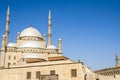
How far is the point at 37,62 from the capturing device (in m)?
30.0

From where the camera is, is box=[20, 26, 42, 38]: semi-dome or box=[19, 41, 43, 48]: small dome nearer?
box=[19, 41, 43, 48]: small dome

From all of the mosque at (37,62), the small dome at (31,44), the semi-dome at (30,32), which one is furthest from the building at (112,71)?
the semi-dome at (30,32)

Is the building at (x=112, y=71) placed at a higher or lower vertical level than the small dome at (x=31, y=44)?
lower

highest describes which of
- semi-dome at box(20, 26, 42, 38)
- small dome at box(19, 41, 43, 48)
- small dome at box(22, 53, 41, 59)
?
semi-dome at box(20, 26, 42, 38)

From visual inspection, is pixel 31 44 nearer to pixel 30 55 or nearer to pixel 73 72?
pixel 30 55

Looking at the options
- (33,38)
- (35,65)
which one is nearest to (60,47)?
(33,38)

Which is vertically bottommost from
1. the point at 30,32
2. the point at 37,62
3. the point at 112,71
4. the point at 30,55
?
the point at 112,71

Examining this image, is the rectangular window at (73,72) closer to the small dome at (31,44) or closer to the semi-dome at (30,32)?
the small dome at (31,44)

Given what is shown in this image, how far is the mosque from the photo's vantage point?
2609 centimetres

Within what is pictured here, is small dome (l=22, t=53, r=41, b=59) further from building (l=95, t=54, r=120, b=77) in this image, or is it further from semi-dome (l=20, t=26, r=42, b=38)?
building (l=95, t=54, r=120, b=77)

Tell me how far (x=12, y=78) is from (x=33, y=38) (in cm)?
2254

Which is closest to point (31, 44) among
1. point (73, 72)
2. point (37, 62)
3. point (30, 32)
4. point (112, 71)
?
point (30, 32)

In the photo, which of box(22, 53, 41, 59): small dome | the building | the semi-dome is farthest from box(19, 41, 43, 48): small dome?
the building

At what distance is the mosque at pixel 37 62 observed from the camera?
2609cm
